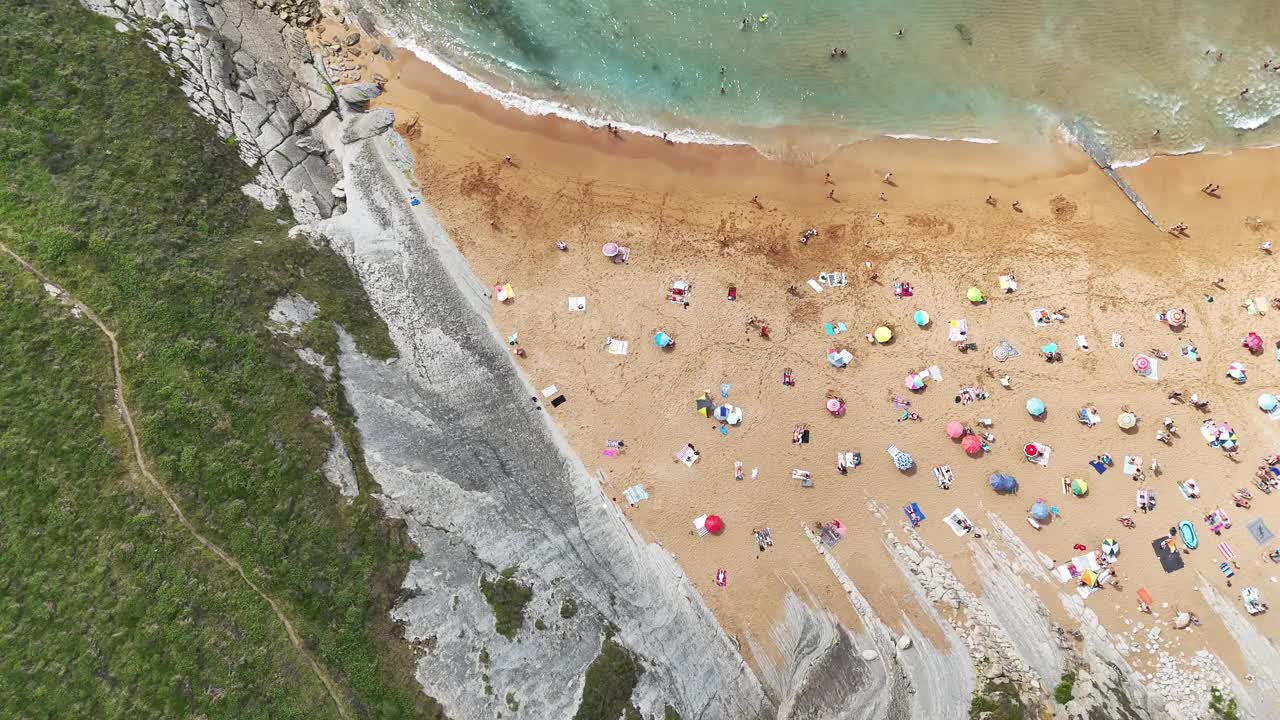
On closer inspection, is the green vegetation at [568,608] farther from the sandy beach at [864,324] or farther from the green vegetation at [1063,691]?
the green vegetation at [1063,691]

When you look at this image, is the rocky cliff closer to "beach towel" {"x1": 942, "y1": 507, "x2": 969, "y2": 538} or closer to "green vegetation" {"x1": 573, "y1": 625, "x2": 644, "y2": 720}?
"green vegetation" {"x1": 573, "y1": 625, "x2": 644, "y2": 720}

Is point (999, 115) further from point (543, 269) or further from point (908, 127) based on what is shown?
point (543, 269)

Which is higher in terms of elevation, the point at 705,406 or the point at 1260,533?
the point at 705,406

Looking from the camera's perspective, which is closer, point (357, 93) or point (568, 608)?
point (568, 608)

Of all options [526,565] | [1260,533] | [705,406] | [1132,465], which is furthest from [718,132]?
[1260,533]

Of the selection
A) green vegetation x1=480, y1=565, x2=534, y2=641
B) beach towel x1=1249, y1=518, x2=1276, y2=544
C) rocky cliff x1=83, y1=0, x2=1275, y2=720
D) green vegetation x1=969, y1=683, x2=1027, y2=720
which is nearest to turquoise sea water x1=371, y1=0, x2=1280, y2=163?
rocky cliff x1=83, y1=0, x2=1275, y2=720

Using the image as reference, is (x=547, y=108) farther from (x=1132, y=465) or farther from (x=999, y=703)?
(x=999, y=703)
